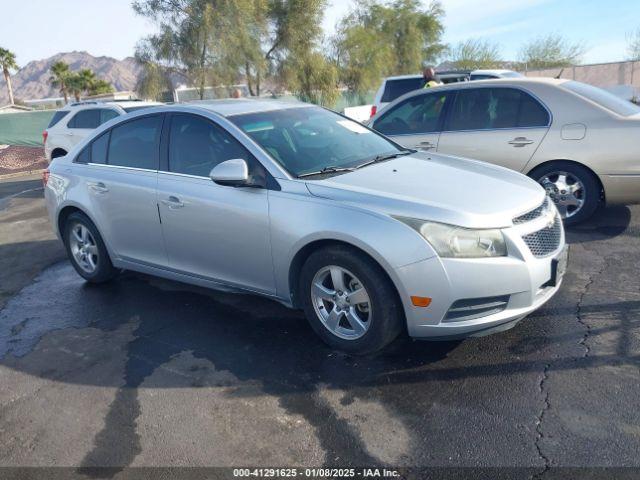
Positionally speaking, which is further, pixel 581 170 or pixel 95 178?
pixel 581 170

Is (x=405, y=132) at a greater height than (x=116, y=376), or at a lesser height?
greater

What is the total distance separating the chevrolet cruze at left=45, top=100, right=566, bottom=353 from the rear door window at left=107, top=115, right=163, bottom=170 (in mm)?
14

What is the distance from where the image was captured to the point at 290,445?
3012 millimetres

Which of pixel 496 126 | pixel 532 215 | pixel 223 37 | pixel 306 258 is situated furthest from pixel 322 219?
pixel 223 37

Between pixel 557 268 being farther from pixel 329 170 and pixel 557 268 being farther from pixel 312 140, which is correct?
pixel 312 140

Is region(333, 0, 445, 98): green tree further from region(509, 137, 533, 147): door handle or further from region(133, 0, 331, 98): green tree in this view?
region(509, 137, 533, 147): door handle

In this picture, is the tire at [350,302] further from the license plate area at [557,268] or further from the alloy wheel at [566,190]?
the alloy wheel at [566,190]

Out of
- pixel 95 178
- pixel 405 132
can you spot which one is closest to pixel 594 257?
pixel 405 132

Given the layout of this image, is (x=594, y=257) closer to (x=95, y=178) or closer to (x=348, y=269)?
(x=348, y=269)

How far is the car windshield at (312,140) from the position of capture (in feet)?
13.9

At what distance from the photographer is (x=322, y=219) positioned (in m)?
3.69

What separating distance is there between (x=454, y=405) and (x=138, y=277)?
3788mm

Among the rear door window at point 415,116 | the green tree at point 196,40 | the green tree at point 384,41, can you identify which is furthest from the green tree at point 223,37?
the rear door window at point 415,116

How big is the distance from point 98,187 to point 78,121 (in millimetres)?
7732
